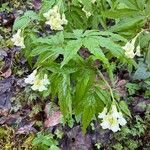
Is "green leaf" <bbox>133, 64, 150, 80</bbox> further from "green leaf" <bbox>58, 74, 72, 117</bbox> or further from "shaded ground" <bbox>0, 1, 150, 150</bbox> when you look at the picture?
"green leaf" <bbox>58, 74, 72, 117</bbox>

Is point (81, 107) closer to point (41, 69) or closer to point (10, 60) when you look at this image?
point (41, 69)

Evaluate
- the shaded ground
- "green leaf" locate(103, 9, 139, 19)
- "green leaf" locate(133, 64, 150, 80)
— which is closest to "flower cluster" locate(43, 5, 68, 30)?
"green leaf" locate(103, 9, 139, 19)

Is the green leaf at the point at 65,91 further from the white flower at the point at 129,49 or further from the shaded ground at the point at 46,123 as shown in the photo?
the shaded ground at the point at 46,123

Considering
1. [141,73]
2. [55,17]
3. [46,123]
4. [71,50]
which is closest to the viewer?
[71,50]

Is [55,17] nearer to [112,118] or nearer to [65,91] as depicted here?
[65,91]

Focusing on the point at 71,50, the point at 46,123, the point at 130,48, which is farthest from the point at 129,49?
the point at 46,123

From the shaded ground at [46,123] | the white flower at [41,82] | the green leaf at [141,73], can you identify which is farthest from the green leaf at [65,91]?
the green leaf at [141,73]

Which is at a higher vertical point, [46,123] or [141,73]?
[141,73]

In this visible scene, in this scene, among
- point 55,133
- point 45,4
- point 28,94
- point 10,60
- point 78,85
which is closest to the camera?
point 78,85

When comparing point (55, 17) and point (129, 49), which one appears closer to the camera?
point (129, 49)

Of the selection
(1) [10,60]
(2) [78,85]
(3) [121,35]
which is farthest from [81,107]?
(1) [10,60]

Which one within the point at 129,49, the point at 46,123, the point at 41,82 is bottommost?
the point at 46,123
